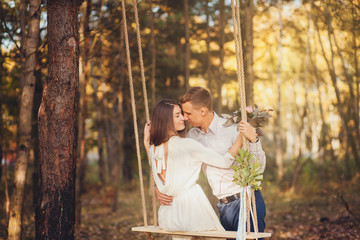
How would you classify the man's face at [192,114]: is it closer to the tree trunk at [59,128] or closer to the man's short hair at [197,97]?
the man's short hair at [197,97]

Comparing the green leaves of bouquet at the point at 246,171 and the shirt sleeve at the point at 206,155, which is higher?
the shirt sleeve at the point at 206,155

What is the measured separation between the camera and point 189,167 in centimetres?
318

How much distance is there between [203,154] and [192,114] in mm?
441

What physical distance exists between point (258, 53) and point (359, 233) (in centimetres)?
1354

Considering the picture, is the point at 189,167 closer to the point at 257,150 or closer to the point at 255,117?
the point at 257,150

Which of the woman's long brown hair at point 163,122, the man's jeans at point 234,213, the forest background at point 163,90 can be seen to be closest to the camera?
the woman's long brown hair at point 163,122

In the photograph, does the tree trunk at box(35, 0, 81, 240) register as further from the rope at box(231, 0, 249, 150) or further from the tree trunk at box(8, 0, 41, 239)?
the rope at box(231, 0, 249, 150)

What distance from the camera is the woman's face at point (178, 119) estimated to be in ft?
10.6

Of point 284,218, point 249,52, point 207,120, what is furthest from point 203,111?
point 284,218

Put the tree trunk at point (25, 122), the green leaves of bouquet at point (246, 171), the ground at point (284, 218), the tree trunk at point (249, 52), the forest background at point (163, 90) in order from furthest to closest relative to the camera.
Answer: the ground at point (284, 218)
the forest background at point (163, 90)
the tree trunk at point (249, 52)
the tree trunk at point (25, 122)
the green leaves of bouquet at point (246, 171)

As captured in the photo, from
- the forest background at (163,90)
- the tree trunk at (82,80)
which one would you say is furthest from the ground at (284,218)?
the tree trunk at (82,80)

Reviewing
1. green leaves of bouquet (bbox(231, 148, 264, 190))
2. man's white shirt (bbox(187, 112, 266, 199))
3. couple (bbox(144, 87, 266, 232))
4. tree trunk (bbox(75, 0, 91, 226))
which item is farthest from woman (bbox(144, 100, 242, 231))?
tree trunk (bbox(75, 0, 91, 226))

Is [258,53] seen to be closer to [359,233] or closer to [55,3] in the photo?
[359,233]

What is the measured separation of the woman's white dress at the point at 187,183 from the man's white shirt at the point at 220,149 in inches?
8.4
